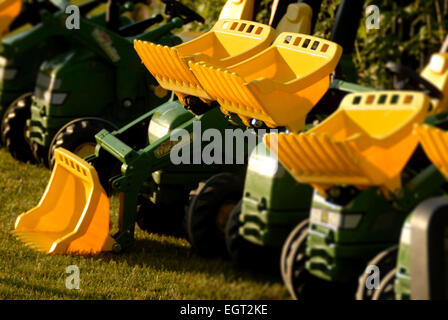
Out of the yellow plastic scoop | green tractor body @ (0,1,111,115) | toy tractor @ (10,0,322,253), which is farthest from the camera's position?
green tractor body @ (0,1,111,115)

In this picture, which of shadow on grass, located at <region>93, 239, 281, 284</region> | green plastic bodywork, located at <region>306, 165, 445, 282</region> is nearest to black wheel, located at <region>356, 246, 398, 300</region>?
green plastic bodywork, located at <region>306, 165, 445, 282</region>

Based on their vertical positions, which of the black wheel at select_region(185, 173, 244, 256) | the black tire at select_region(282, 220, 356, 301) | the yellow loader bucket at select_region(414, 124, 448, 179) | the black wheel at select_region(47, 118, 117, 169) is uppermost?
the yellow loader bucket at select_region(414, 124, 448, 179)

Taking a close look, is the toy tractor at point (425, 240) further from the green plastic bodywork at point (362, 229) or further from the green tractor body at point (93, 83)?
the green tractor body at point (93, 83)

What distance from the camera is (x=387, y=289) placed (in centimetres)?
332

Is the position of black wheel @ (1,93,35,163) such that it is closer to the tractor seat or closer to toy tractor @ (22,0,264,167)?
toy tractor @ (22,0,264,167)

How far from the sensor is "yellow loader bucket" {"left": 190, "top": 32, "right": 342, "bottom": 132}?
402 centimetres

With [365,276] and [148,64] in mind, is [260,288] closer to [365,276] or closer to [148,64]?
[365,276]

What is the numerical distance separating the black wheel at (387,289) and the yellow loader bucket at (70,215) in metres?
1.77

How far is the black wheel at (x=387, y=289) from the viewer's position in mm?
3312

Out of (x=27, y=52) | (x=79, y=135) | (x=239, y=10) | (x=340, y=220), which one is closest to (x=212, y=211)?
(x=239, y=10)

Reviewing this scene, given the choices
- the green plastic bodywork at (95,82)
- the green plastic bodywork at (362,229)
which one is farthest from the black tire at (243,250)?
the green plastic bodywork at (95,82)

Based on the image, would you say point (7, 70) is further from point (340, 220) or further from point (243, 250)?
point (340, 220)

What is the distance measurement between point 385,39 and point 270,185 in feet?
10.5

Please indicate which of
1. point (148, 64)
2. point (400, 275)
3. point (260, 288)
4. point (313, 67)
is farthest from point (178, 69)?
point (400, 275)
